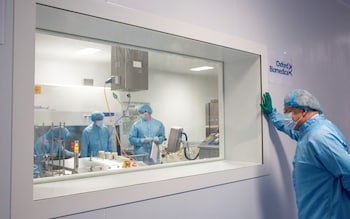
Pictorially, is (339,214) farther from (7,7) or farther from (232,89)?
(7,7)

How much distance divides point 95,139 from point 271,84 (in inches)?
72.5

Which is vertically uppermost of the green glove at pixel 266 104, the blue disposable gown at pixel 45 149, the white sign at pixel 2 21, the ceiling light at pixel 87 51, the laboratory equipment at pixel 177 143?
the ceiling light at pixel 87 51

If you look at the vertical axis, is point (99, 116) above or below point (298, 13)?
below

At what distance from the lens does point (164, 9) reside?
124 centimetres

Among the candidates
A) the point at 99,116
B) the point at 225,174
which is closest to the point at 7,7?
the point at 225,174

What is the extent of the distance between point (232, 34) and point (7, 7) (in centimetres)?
106

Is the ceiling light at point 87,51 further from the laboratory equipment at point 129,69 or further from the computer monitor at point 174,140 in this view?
the laboratory equipment at point 129,69

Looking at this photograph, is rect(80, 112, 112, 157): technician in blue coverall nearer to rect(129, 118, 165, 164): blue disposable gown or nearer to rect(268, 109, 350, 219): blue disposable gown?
rect(129, 118, 165, 164): blue disposable gown

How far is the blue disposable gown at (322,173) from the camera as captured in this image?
1.32 meters

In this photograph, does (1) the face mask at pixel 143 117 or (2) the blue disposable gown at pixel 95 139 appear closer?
(2) the blue disposable gown at pixel 95 139

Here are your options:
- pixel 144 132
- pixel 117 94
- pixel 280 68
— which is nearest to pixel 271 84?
pixel 280 68

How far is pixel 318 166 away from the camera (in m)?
1.38

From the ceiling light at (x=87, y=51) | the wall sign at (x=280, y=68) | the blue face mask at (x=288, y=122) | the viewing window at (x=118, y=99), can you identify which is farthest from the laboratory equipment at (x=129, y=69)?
the ceiling light at (x=87, y=51)

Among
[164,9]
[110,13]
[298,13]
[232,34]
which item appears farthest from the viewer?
[298,13]
